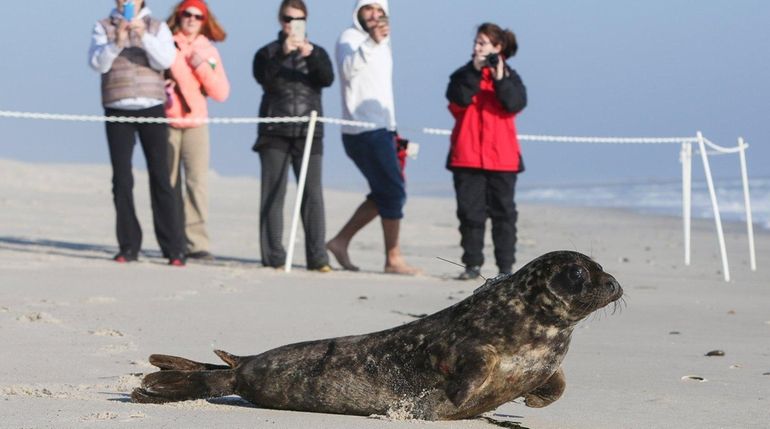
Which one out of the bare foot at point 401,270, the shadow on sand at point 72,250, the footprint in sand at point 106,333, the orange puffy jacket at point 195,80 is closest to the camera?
the footprint in sand at point 106,333

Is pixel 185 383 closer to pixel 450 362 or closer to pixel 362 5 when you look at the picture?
pixel 450 362

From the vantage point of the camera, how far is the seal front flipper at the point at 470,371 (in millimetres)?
3998

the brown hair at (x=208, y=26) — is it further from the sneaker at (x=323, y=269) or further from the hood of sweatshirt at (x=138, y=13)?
the sneaker at (x=323, y=269)

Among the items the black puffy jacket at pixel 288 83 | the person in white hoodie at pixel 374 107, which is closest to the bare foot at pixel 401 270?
the person in white hoodie at pixel 374 107

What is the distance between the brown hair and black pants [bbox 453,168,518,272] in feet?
8.18

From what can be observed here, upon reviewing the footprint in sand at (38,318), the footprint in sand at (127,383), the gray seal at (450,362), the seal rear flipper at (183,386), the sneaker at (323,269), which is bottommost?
the sneaker at (323,269)

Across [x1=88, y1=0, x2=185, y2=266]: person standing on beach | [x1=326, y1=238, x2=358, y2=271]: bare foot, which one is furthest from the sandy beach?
[x1=88, y1=0, x2=185, y2=266]: person standing on beach

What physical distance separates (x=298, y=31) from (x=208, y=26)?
3.55 ft

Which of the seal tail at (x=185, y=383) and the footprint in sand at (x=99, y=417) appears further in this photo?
the seal tail at (x=185, y=383)

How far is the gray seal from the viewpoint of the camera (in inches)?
161

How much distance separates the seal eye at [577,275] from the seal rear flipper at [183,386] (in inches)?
48.5

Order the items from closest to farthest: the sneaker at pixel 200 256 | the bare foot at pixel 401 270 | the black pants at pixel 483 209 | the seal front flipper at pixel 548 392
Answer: the seal front flipper at pixel 548 392
the black pants at pixel 483 209
the bare foot at pixel 401 270
the sneaker at pixel 200 256

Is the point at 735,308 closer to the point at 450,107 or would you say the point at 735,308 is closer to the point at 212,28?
the point at 450,107

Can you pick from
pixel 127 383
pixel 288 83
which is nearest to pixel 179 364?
pixel 127 383
